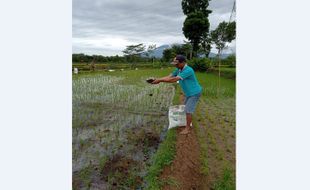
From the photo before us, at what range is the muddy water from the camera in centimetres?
217

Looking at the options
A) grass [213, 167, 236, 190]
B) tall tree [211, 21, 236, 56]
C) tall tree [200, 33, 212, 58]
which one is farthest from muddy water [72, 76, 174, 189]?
tall tree [211, 21, 236, 56]

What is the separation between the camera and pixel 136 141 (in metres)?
3.00

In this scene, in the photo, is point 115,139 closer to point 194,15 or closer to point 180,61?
point 180,61

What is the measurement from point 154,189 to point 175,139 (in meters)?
1.04

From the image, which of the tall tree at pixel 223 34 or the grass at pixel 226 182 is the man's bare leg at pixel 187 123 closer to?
the grass at pixel 226 182

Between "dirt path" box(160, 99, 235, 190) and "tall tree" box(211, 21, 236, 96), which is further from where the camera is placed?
"tall tree" box(211, 21, 236, 96)

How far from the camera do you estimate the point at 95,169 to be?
2.31m

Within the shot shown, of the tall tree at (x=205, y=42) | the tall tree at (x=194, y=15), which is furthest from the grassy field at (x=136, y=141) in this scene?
the tall tree at (x=194, y=15)

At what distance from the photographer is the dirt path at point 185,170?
1973 millimetres

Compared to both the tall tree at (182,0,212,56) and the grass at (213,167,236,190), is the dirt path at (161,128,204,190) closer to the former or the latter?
the grass at (213,167,236,190)

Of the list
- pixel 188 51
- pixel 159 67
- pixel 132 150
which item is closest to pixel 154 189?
pixel 132 150

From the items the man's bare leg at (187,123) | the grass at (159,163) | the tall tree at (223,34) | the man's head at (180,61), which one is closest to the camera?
the grass at (159,163)

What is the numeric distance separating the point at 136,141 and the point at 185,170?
0.96 metres

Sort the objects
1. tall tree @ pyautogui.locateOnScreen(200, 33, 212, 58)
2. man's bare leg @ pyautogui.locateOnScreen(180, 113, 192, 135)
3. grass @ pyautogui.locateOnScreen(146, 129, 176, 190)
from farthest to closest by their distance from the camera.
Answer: tall tree @ pyautogui.locateOnScreen(200, 33, 212, 58), man's bare leg @ pyautogui.locateOnScreen(180, 113, 192, 135), grass @ pyautogui.locateOnScreen(146, 129, 176, 190)
